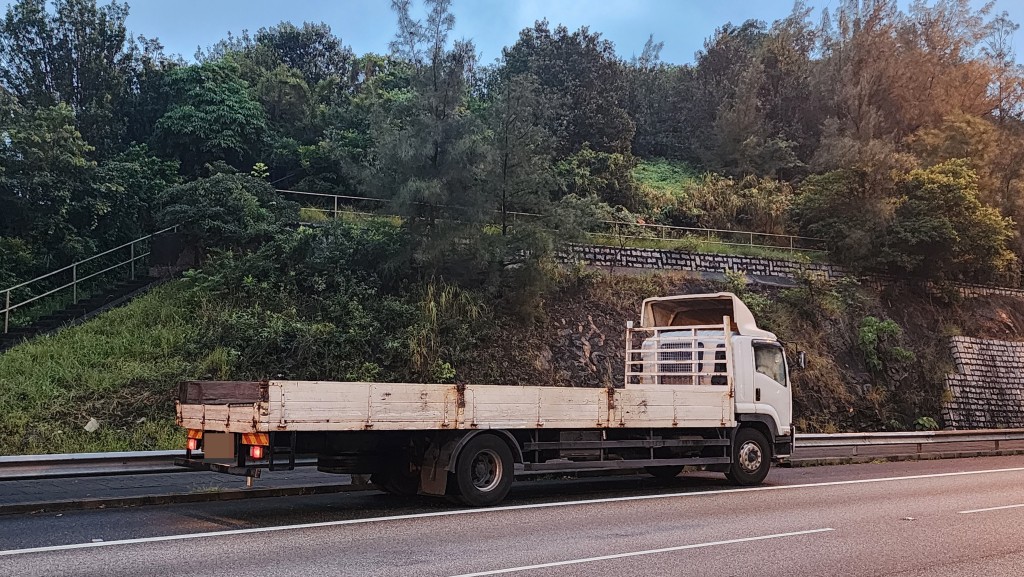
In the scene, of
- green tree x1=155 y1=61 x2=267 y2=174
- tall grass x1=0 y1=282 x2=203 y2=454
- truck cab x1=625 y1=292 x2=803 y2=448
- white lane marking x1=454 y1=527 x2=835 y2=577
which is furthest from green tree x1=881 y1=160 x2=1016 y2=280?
tall grass x1=0 y1=282 x2=203 y2=454

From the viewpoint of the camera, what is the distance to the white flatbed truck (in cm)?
900

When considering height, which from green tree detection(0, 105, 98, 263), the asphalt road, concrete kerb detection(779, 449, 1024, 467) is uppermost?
green tree detection(0, 105, 98, 263)

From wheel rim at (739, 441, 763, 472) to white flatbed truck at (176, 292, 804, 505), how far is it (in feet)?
0.06

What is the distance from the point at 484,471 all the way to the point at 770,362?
20.0 feet

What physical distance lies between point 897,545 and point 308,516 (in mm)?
6274

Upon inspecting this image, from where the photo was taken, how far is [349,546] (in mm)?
7566

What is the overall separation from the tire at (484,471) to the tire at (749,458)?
4312 millimetres

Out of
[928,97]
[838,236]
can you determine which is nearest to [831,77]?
[928,97]

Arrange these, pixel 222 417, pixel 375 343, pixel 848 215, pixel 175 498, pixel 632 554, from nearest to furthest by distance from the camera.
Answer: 1. pixel 632 554
2. pixel 222 417
3. pixel 175 498
4. pixel 375 343
5. pixel 848 215

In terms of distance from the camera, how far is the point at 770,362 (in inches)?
554

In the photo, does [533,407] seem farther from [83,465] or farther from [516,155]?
[516,155]

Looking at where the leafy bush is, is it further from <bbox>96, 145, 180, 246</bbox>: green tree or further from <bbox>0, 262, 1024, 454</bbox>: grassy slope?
<bbox>0, 262, 1024, 454</bbox>: grassy slope

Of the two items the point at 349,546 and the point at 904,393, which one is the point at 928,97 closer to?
the point at 904,393

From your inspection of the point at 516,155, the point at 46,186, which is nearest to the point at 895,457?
the point at 516,155
